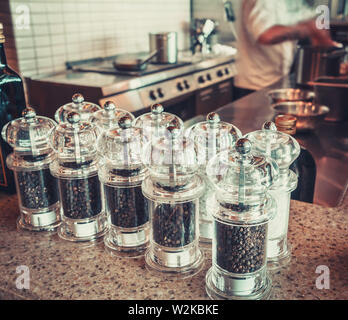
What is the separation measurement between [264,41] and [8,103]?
1.87 m

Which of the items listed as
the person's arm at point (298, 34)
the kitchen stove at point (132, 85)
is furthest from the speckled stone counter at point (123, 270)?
the person's arm at point (298, 34)

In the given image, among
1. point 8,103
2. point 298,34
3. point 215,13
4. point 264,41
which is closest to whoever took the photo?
point 8,103

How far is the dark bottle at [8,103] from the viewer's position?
1.10m

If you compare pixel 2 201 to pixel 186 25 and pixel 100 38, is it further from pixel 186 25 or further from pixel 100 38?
pixel 186 25

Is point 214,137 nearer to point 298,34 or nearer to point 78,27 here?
point 298,34

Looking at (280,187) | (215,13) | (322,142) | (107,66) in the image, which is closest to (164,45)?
(107,66)

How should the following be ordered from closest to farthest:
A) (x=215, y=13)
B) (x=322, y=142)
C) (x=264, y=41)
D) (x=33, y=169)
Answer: (x=33, y=169) → (x=322, y=142) → (x=264, y=41) → (x=215, y=13)

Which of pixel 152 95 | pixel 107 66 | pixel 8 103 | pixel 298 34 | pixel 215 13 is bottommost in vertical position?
pixel 152 95

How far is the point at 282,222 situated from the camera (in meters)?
0.78

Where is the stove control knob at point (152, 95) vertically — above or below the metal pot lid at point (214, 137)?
below

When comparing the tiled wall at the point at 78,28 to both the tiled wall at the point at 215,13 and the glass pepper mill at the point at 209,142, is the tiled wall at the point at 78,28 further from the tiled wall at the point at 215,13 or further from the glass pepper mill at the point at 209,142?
the glass pepper mill at the point at 209,142

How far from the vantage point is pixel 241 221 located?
25.6 inches

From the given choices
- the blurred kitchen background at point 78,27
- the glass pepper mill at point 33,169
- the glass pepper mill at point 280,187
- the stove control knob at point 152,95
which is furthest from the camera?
the stove control knob at point 152,95

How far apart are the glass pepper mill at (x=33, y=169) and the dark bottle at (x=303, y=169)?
1.95ft
